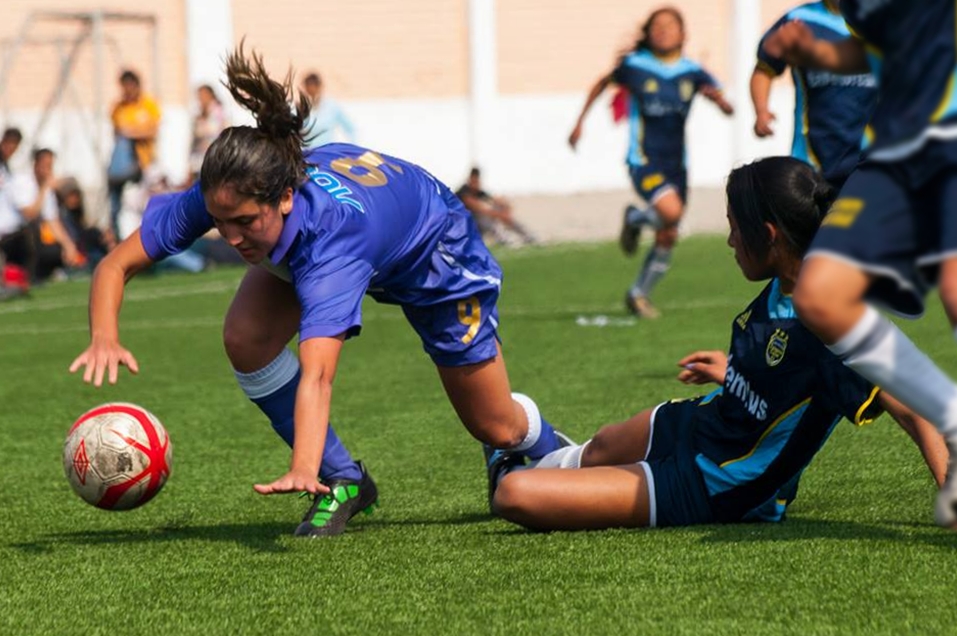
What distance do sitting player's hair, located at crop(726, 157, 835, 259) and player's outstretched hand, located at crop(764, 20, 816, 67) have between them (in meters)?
0.99

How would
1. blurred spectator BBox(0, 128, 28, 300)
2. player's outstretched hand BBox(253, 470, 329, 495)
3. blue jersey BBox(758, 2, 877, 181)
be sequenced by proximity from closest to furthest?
player's outstretched hand BBox(253, 470, 329, 495)
blue jersey BBox(758, 2, 877, 181)
blurred spectator BBox(0, 128, 28, 300)

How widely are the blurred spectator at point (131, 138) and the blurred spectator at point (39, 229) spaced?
1734 millimetres

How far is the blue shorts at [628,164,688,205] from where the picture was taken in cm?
1259

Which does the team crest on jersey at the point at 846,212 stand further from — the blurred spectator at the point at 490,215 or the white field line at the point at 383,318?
the blurred spectator at the point at 490,215

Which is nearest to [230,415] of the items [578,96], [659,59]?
[659,59]

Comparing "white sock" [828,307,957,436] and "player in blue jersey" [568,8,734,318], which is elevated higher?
"white sock" [828,307,957,436]

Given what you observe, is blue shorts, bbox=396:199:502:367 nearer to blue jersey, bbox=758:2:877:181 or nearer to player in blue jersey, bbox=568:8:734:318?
blue jersey, bbox=758:2:877:181

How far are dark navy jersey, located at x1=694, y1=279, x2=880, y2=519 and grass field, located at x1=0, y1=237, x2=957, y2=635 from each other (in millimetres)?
145

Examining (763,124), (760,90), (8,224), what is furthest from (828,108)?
(8,224)

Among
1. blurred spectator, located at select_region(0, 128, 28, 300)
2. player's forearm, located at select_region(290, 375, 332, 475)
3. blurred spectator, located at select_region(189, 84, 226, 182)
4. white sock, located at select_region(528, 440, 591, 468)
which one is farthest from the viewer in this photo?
blurred spectator, located at select_region(189, 84, 226, 182)

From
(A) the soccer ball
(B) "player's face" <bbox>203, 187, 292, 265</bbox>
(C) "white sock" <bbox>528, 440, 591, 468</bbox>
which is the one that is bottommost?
(C) "white sock" <bbox>528, 440, 591, 468</bbox>

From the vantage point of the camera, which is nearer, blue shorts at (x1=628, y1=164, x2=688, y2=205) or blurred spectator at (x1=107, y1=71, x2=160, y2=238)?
blue shorts at (x1=628, y1=164, x2=688, y2=205)

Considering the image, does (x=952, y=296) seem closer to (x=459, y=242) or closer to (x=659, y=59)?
(x=459, y=242)

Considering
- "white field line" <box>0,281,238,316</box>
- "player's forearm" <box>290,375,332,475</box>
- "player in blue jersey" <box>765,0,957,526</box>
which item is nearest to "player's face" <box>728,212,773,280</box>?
"player in blue jersey" <box>765,0,957,526</box>
